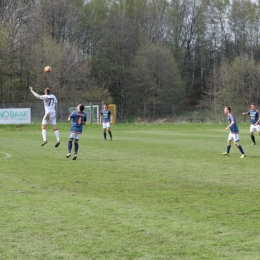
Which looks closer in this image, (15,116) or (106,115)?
(106,115)

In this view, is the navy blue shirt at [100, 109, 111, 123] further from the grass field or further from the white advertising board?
the white advertising board

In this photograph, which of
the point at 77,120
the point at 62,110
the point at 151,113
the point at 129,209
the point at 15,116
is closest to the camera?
the point at 129,209

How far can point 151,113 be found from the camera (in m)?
65.3

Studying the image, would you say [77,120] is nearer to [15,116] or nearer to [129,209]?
[129,209]

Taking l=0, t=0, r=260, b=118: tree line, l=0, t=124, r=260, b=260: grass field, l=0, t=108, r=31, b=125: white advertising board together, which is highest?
l=0, t=0, r=260, b=118: tree line

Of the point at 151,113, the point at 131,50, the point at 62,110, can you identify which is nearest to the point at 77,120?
the point at 62,110

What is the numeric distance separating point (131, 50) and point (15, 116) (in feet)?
108

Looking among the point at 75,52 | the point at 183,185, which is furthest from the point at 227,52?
the point at 183,185

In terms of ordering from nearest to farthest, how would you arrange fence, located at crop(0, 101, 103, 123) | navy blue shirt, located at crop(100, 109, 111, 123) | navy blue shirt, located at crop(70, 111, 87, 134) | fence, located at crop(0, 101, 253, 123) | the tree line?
navy blue shirt, located at crop(70, 111, 87, 134), navy blue shirt, located at crop(100, 109, 111, 123), fence, located at crop(0, 101, 103, 123), fence, located at crop(0, 101, 253, 123), the tree line

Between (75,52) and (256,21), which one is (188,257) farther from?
(256,21)

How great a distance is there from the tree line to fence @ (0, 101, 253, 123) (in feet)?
8.25

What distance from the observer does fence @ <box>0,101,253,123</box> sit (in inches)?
2108

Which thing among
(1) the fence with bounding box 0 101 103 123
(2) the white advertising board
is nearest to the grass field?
(2) the white advertising board

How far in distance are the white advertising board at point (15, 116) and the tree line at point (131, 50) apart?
412 inches
